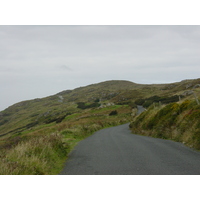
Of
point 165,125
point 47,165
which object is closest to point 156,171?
point 47,165

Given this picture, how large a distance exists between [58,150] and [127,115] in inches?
1724

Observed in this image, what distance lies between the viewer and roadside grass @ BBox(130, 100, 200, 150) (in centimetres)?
1205

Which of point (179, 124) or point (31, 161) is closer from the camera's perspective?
point (31, 161)

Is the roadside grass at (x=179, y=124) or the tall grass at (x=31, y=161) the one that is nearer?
the tall grass at (x=31, y=161)

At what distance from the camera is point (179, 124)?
1513 centimetres

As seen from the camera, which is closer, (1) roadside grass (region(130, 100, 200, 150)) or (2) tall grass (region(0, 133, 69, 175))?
(2) tall grass (region(0, 133, 69, 175))

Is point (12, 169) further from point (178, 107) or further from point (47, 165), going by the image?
point (178, 107)

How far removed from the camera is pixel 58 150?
11008mm

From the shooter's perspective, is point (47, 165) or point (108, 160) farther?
point (108, 160)

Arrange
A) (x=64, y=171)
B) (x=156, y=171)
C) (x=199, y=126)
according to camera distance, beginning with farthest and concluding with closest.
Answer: (x=199, y=126)
(x=64, y=171)
(x=156, y=171)

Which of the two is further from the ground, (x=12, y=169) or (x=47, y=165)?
(x=12, y=169)

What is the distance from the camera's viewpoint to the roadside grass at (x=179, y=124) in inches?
474

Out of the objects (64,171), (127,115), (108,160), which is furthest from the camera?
(127,115)

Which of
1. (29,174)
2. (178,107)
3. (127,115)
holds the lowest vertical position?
(127,115)
